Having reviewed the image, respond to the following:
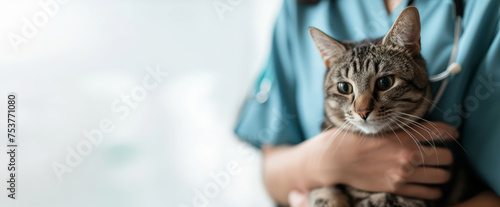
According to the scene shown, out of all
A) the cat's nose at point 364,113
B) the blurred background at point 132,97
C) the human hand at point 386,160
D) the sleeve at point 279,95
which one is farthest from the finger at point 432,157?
the blurred background at point 132,97

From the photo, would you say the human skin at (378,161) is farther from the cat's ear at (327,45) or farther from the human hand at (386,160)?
the cat's ear at (327,45)

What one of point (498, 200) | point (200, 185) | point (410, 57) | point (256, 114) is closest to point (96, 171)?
point (200, 185)

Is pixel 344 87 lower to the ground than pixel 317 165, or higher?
higher

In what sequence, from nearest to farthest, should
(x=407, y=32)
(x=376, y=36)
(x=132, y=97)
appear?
(x=407, y=32)
(x=376, y=36)
(x=132, y=97)

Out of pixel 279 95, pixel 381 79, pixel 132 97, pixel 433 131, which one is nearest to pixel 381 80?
pixel 381 79

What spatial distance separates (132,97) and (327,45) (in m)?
0.36

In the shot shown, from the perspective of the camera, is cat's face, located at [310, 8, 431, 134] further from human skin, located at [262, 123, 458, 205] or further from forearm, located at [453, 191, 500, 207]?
forearm, located at [453, 191, 500, 207]

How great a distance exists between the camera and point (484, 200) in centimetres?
51

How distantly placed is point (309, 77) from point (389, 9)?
0.16 metres

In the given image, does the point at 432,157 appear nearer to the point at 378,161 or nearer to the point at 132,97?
the point at 378,161

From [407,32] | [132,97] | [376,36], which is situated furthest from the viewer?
[132,97]

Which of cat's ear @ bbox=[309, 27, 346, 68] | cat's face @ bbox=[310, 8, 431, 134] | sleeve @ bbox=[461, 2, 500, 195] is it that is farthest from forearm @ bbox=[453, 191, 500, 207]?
cat's ear @ bbox=[309, 27, 346, 68]

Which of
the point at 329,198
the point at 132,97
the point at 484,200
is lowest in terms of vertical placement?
the point at 484,200

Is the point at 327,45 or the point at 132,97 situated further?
the point at 132,97
